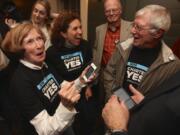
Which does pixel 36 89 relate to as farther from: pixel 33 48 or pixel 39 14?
pixel 39 14

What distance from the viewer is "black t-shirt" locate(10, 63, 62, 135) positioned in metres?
1.59

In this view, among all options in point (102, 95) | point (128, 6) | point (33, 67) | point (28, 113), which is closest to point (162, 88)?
point (28, 113)

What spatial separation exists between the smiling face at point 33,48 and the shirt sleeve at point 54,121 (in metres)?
0.40

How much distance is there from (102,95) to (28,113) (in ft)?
5.80

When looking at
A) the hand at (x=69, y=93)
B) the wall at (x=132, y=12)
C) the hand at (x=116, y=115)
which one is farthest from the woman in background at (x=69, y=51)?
the wall at (x=132, y=12)

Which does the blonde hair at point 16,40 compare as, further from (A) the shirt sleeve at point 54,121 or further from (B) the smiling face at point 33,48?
(A) the shirt sleeve at point 54,121

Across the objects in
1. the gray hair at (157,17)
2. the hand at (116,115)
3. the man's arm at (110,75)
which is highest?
the gray hair at (157,17)

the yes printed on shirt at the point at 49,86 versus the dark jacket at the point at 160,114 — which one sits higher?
the dark jacket at the point at 160,114

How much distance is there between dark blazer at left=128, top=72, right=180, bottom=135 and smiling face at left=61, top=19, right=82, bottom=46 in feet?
5.36

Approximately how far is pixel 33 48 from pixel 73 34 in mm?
857

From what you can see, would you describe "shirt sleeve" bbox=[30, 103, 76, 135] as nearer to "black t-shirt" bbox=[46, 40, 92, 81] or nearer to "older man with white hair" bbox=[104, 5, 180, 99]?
"older man with white hair" bbox=[104, 5, 180, 99]

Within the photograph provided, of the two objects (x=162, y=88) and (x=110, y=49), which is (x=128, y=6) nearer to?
(x=110, y=49)

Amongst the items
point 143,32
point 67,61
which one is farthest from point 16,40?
point 143,32

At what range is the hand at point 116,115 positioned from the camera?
1.16 m
